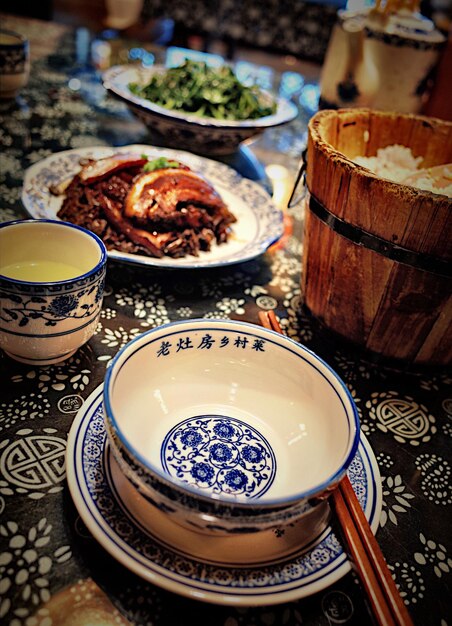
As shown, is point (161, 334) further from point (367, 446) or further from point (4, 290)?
point (367, 446)

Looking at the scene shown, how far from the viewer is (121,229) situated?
5.84 ft

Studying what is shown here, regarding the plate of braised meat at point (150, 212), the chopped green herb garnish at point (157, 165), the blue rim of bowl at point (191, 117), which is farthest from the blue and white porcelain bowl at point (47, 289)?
the blue rim of bowl at point (191, 117)

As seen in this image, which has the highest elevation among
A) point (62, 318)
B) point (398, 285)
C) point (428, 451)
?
point (398, 285)

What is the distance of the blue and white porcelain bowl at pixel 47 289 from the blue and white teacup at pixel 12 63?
5.46ft

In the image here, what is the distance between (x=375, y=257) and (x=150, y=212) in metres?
0.81

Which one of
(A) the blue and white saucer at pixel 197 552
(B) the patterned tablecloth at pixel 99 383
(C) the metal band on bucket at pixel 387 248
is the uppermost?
(C) the metal band on bucket at pixel 387 248

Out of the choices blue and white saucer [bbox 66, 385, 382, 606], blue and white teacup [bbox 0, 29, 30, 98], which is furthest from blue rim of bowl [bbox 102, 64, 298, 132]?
blue and white saucer [bbox 66, 385, 382, 606]

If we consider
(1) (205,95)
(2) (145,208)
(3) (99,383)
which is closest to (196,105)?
(1) (205,95)

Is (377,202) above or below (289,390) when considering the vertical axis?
above

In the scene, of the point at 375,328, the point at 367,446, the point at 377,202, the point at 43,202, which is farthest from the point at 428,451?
the point at 43,202

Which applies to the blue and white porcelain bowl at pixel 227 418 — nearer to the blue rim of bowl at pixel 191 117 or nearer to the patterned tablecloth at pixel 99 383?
the patterned tablecloth at pixel 99 383

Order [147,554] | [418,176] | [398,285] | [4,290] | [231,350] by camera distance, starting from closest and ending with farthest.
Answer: [147,554], [4,290], [231,350], [398,285], [418,176]

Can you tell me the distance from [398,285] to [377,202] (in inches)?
9.5

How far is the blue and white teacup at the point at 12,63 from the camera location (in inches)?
102
